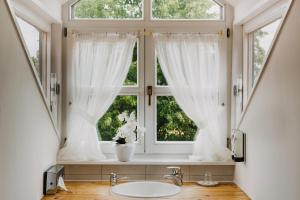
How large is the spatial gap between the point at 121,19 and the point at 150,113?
0.82m

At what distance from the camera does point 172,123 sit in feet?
11.3

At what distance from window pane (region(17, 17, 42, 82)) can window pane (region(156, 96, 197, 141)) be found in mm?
1037

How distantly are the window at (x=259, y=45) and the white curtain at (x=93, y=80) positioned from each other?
0.96m

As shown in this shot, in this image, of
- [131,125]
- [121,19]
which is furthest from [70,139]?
[121,19]

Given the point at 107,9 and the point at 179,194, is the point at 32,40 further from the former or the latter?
the point at 179,194

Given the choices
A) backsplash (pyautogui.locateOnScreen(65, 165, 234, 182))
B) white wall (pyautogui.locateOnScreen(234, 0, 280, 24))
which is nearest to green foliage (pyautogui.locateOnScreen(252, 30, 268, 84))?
white wall (pyautogui.locateOnScreen(234, 0, 280, 24))

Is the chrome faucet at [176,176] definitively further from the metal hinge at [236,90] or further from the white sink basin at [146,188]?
the metal hinge at [236,90]

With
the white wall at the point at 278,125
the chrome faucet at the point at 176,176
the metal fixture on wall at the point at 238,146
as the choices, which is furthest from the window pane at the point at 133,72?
the white wall at the point at 278,125

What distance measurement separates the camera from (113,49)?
332cm

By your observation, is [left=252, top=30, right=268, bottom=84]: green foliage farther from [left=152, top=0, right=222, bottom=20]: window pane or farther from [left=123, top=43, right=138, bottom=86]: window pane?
[left=123, top=43, right=138, bottom=86]: window pane

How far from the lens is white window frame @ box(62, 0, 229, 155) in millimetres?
3355

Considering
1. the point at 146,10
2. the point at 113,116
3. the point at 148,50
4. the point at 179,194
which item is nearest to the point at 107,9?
the point at 146,10

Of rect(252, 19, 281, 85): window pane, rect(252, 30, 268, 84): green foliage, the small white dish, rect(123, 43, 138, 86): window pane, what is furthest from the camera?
rect(123, 43, 138, 86): window pane

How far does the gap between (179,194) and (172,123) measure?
2.35 feet
